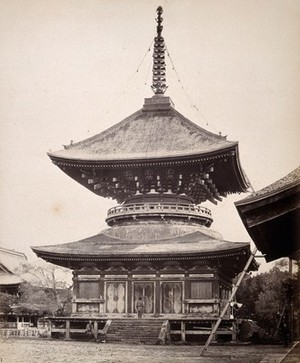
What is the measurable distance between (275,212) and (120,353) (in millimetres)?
5854

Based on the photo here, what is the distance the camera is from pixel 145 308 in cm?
1464

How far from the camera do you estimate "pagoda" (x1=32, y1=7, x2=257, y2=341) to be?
14383 millimetres

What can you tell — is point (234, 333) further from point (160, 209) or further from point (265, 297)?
point (265, 297)

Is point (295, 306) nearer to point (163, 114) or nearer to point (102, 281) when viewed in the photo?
point (102, 281)

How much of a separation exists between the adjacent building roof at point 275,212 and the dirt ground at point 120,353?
368 cm

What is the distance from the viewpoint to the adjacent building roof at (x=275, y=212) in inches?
207

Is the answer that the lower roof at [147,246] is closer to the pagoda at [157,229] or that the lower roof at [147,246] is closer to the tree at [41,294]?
the pagoda at [157,229]

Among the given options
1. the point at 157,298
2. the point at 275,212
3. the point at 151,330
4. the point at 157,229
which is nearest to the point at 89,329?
the point at 151,330

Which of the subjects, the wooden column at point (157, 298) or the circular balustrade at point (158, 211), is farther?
the circular balustrade at point (158, 211)

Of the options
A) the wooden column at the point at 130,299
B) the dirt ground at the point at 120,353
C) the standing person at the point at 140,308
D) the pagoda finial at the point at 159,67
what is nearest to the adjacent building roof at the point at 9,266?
the wooden column at the point at 130,299

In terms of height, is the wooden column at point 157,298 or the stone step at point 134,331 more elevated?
the wooden column at point 157,298

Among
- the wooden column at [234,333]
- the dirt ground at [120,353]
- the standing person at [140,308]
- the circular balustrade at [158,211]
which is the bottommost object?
the dirt ground at [120,353]

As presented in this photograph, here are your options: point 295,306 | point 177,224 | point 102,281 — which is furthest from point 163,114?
point 295,306

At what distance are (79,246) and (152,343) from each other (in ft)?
11.1
